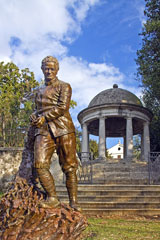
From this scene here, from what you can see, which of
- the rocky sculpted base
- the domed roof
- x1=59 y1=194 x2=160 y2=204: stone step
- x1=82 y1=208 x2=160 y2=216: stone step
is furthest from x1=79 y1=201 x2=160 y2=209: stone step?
the domed roof

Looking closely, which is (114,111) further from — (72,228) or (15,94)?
(72,228)

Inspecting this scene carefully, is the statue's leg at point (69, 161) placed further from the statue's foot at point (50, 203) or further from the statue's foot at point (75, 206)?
the statue's foot at point (50, 203)

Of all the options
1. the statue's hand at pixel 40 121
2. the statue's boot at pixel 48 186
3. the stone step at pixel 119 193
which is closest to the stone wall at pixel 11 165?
the stone step at pixel 119 193

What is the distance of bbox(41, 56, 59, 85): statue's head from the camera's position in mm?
4375

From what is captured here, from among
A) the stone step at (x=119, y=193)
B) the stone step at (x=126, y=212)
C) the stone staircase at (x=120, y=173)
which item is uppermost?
the stone staircase at (x=120, y=173)

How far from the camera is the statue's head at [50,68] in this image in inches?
172

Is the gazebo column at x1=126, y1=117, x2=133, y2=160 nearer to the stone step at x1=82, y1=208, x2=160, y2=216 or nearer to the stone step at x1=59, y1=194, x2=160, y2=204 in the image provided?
the stone step at x1=59, y1=194, x2=160, y2=204

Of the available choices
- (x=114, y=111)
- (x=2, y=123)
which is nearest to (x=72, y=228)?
(x=114, y=111)

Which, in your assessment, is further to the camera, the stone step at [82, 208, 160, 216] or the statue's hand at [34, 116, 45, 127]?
the stone step at [82, 208, 160, 216]

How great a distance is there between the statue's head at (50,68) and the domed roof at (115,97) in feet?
47.5

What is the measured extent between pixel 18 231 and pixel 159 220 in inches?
185

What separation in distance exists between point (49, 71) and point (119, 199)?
5720mm

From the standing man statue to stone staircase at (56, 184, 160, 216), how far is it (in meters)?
4.09

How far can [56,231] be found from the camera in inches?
139
